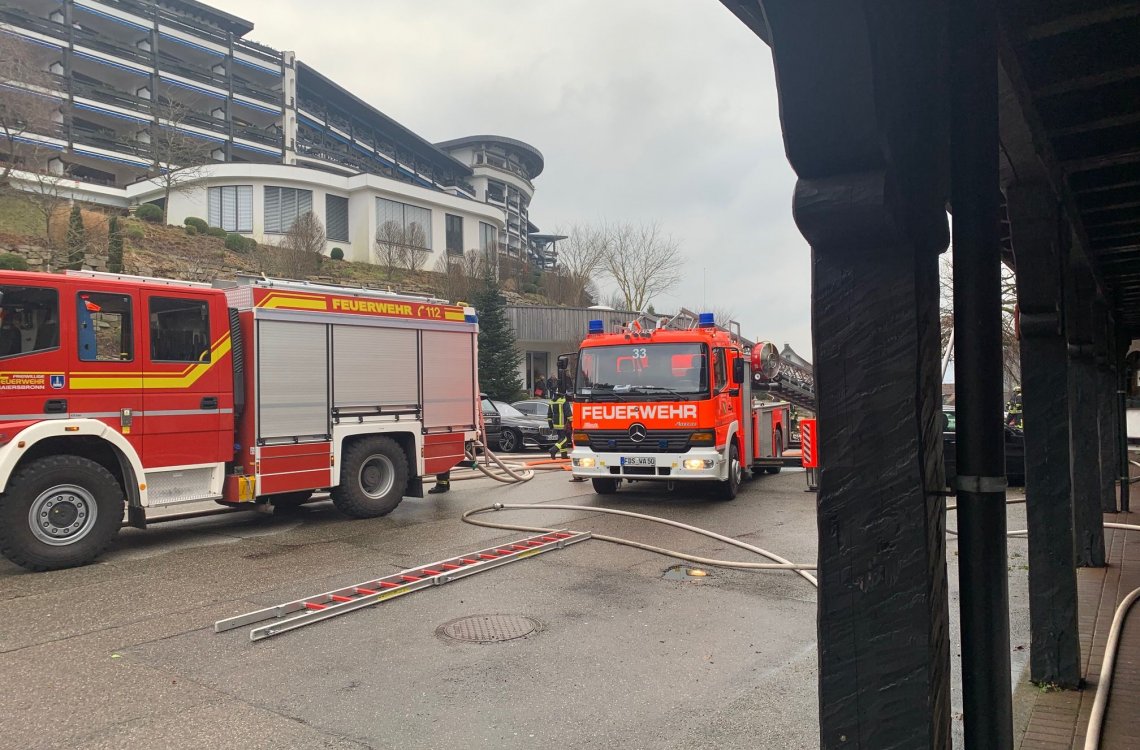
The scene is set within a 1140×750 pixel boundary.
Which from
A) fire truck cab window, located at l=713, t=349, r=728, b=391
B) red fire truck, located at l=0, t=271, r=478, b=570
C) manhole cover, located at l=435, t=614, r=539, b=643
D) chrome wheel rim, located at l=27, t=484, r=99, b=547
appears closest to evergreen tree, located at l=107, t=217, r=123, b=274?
red fire truck, located at l=0, t=271, r=478, b=570

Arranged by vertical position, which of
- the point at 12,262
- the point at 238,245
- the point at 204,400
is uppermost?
the point at 238,245

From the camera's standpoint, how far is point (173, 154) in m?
37.8

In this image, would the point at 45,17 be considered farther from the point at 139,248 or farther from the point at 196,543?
the point at 196,543

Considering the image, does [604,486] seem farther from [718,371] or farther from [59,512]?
[59,512]

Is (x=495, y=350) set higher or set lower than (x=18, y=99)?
lower

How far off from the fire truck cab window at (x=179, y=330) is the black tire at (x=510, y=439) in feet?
44.3

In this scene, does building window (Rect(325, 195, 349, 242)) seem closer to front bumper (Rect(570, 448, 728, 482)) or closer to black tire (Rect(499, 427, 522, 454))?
black tire (Rect(499, 427, 522, 454))

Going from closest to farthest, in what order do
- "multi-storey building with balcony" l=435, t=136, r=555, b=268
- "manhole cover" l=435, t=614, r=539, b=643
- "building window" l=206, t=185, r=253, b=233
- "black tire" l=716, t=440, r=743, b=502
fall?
"manhole cover" l=435, t=614, r=539, b=643 → "black tire" l=716, t=440, r=743, b=502 → "building window" l=206, t=185, r=253, b=233 → "multi-storey building with balcony" l=435, t=136, r=555, b=268

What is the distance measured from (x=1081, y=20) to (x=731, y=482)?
9.62 metres

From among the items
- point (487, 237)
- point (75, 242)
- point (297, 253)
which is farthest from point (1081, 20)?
point (487, 237)

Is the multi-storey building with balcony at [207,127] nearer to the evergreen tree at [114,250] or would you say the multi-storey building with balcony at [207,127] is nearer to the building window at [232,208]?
the building window at [232,208]

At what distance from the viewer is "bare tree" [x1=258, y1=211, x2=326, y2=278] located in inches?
1368

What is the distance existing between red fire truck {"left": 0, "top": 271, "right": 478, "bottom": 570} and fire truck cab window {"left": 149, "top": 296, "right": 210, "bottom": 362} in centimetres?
1

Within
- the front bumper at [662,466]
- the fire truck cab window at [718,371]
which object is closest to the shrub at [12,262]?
the front bumper at [662,466]
